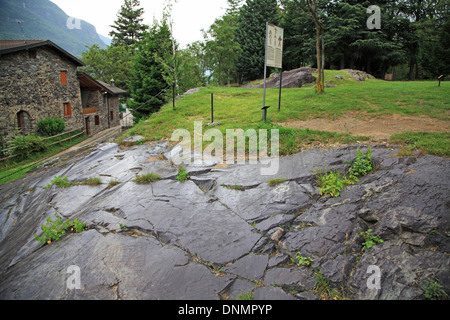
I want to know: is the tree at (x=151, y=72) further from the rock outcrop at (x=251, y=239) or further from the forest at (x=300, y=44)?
the rock outcrop at (x=251, y=239)

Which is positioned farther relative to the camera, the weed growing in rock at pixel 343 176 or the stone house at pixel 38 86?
the stone house at pixel 38 86

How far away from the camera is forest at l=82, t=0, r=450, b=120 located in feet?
85.1

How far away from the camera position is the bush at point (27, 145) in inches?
746

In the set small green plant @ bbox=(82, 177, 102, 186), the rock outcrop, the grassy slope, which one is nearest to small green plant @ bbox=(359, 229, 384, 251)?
the rock outcrop

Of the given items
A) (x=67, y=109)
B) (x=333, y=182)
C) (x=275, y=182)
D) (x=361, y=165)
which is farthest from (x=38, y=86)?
(x=361, y=165)

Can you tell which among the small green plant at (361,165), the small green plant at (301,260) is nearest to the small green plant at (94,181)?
the small green plant at (301,260)

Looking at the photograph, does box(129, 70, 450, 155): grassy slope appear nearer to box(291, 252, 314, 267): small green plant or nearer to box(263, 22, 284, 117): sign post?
box(263, 22, 284, 117): sign post

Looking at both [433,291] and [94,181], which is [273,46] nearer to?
[94,181]

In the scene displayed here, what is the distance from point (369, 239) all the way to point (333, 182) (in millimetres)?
1515

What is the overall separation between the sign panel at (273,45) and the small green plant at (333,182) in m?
5.30

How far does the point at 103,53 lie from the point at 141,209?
45046 millimetres

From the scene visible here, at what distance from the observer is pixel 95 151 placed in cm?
1070

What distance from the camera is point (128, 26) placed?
47281 mm

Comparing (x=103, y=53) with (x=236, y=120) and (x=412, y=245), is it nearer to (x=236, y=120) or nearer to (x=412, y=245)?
(x=236, y=120)
